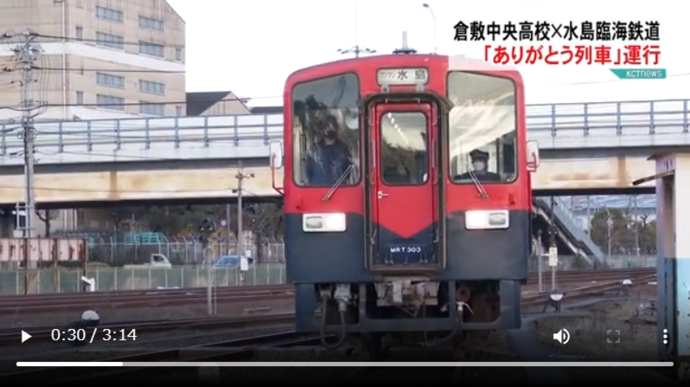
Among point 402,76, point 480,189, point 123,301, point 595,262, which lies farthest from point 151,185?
point 480,189

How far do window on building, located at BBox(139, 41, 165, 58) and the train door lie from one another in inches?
1544

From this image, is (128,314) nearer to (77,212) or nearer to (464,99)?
(464,99)

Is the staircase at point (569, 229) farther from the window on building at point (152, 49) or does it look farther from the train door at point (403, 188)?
the train door at point (403, 188)

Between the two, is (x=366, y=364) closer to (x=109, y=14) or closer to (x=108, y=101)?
(x=109, y=14)

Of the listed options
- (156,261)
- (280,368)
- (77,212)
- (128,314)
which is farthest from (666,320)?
(77,212)

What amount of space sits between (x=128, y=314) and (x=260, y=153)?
1006 cm

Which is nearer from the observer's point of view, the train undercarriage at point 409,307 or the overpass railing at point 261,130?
the train undercarriage at point 409,307

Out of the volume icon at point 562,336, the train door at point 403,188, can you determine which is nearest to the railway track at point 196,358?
the train door at point 403,188

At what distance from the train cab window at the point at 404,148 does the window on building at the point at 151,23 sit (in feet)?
129

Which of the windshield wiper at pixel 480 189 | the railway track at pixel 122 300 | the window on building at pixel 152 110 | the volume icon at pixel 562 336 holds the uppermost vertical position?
the window on building at pixel 152 110

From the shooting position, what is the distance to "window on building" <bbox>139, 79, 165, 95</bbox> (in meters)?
55.7

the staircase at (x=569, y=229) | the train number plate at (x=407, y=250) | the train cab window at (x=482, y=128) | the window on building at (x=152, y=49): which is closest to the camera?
the train number plate at (x=407, y=250)

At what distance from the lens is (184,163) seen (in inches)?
1297

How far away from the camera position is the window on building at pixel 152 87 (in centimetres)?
5571
